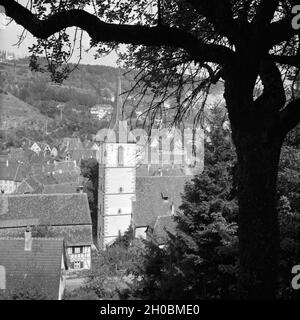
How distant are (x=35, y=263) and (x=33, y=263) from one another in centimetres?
10

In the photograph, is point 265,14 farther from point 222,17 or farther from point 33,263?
point 33,263

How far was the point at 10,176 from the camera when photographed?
212ft

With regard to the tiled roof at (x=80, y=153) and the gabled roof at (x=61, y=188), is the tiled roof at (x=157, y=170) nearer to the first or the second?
the gabled roof at (x=61, y=188)

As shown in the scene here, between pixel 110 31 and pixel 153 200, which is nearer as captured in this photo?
pixel 110 31

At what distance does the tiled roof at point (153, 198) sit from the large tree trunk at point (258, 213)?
34.5m

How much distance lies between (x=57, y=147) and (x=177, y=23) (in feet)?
324

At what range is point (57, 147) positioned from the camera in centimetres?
10194

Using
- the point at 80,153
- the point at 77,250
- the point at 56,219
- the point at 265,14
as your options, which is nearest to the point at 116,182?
the point at 56,219

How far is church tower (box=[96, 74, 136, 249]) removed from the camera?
39719mm

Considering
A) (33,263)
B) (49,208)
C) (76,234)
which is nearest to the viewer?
(33,263)

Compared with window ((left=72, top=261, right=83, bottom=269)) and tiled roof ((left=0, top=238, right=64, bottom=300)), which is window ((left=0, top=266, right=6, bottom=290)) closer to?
tiled roof ((left=0, top=238, right=64, bottom=300))

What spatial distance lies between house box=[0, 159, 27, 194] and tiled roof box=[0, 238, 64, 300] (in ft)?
145

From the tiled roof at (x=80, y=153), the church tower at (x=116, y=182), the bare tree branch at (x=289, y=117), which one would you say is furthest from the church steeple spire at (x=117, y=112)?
the tiled roof at (x=80, y=153)
